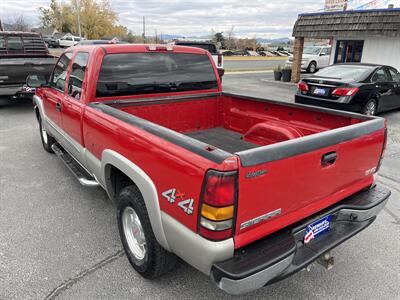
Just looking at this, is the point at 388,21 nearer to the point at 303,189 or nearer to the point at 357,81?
the point at 357,81

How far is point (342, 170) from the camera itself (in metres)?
2.45

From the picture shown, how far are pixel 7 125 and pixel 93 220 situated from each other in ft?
17.5

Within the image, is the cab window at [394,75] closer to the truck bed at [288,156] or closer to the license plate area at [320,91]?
the license plate area at [320,91]

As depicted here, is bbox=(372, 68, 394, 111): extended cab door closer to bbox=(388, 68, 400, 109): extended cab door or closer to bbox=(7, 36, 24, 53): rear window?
bbox=(388, 68, 400, 109): extended cab door

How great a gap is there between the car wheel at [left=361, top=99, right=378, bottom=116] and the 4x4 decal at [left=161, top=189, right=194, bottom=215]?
24.4ft

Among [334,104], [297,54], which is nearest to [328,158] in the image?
[334,104]

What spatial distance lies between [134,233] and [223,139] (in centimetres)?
174

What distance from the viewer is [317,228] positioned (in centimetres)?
240

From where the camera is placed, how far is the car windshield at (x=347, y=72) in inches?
324

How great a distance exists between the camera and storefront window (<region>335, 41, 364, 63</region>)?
15.0 metres

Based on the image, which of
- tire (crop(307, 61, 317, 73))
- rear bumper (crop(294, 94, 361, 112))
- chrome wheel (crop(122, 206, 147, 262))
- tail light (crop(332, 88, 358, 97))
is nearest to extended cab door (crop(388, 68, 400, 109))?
rear bumper (crop(294, 94, 361, 112))

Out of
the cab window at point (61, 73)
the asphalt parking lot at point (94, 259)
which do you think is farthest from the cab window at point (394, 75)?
the cab window at point (61, 73)

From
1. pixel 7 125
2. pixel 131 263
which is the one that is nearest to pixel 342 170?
pixel 131 263

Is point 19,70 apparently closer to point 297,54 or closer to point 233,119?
point 233,119
